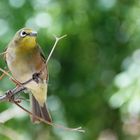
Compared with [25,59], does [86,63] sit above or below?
above

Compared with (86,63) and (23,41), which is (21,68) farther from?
(86,63)

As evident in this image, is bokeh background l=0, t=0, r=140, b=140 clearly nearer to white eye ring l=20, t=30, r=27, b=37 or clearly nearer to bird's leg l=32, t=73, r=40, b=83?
white eye ring l=20, t=30, r=27, b=37

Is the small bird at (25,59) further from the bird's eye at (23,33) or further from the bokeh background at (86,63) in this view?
the bokeh background at (86,63)

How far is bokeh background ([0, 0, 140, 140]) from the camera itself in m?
3.04

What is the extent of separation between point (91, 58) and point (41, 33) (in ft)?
1.94

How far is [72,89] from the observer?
3553 mm

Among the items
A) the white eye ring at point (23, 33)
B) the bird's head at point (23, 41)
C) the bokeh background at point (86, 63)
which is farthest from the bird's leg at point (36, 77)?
the bokeh background at point (86, 63)

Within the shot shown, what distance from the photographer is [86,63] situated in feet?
11.7

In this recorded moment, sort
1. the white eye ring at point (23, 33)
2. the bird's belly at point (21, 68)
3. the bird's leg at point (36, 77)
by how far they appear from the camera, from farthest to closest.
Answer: the bird's belly at point (21, 68), the white eye ring at point (23, 33), the bird's leg at point (36, 77)

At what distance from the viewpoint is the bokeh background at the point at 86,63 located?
120 inches

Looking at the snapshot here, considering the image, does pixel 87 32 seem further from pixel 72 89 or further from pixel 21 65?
pixel 21 65

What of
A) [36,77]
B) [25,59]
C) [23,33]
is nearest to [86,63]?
[25,59]

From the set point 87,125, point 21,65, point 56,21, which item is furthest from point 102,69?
point 21,65

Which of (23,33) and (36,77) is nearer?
(36,77)
